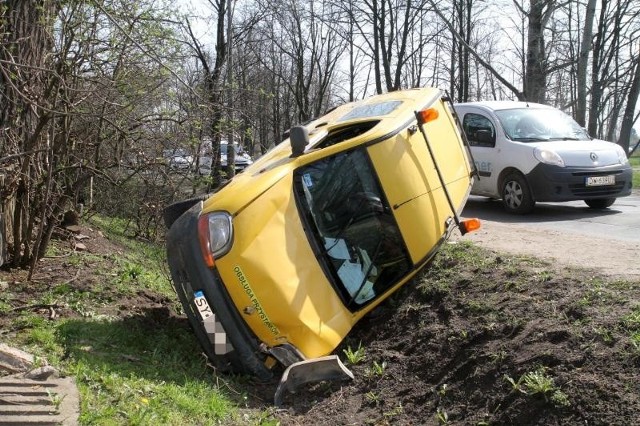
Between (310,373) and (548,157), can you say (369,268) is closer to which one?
(310,373)

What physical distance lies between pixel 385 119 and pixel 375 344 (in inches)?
82.4

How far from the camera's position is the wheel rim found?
1019 centimetres

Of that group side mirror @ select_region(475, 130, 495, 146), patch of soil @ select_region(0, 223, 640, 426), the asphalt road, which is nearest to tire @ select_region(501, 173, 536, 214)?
the asphalt road

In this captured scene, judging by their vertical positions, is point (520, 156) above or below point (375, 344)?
above

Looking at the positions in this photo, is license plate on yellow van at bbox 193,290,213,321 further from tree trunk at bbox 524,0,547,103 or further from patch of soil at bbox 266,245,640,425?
tree trunk at bbox 524,0,547,103

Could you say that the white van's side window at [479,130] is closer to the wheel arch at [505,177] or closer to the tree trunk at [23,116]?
the wheel arch at [505,177]

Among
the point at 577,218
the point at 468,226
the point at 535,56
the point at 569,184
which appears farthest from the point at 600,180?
the point at 535,56

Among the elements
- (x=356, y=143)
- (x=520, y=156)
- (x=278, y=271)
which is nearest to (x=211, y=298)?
(x=278, y=271)

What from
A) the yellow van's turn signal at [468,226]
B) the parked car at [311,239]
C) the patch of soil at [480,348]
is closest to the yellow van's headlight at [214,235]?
the parked car at [311,239]

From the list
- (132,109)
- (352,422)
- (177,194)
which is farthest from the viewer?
(177,194)

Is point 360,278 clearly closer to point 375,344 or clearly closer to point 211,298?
point 375,344

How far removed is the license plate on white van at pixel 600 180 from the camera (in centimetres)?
956

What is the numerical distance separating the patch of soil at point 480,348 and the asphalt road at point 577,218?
8.48 ft

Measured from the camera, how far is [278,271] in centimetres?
493
